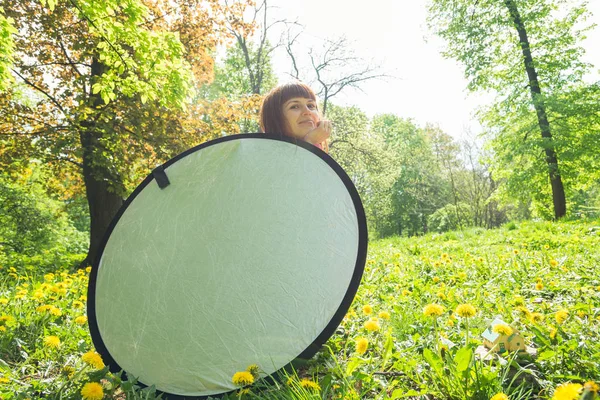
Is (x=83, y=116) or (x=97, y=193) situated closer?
(x=83, y=116)

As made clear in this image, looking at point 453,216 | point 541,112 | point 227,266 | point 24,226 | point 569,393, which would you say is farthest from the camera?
point 453,216

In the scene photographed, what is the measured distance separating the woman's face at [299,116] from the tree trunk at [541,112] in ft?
35.7

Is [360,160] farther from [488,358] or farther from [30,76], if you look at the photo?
[488,358]

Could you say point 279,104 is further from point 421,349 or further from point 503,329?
point 503,329

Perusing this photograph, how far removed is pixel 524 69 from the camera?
11406mm

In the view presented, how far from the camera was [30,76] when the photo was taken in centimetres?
673

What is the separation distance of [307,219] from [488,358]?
865 millimetres

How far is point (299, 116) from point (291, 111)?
70mm

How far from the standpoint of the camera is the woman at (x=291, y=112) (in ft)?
7.75

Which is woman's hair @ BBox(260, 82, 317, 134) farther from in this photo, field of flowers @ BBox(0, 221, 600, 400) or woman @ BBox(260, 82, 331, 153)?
field of flowers @ BBox(0, 221, 600, 400)

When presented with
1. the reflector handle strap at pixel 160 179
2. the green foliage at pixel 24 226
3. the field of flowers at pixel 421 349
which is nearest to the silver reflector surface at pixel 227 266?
the reflector handle strap at pixel 160 179

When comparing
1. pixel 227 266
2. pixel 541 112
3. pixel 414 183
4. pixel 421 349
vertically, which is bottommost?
pixel 421 349

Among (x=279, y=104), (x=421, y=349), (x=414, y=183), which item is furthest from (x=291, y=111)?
(x=414, y=183)

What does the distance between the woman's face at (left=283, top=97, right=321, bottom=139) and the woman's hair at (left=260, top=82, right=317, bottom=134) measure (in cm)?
3
